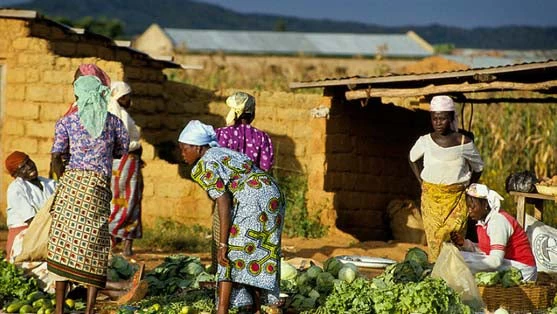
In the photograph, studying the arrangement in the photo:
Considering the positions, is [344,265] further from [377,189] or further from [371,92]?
[377,189]

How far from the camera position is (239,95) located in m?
9.46

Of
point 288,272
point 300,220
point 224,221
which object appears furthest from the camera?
point 300,220

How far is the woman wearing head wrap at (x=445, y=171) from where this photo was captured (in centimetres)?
970

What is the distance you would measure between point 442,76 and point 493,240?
293 centimetres

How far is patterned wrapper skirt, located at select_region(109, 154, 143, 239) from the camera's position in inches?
476

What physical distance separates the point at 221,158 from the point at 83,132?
117 cm

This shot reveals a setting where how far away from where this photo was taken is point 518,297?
9.12 m

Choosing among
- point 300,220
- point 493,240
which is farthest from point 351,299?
point 300,220

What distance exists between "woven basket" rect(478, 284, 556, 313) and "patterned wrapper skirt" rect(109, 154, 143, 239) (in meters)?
4.40

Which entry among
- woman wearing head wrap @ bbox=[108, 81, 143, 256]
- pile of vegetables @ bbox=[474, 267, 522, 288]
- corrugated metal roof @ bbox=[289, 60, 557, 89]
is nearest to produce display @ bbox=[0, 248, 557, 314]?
pile of vegetables @ bbox=[474, 267, 522, 288]

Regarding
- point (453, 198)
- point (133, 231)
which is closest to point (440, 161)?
point (453, 198)

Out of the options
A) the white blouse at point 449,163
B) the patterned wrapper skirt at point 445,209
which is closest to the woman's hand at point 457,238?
the patterned wrapper skirt at point 445,209

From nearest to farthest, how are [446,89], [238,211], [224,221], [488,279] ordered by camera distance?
1. [224,221]
2. [238,211]
3. [488,279]
4. [446,89]

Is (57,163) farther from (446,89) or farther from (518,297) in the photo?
(446,89)
